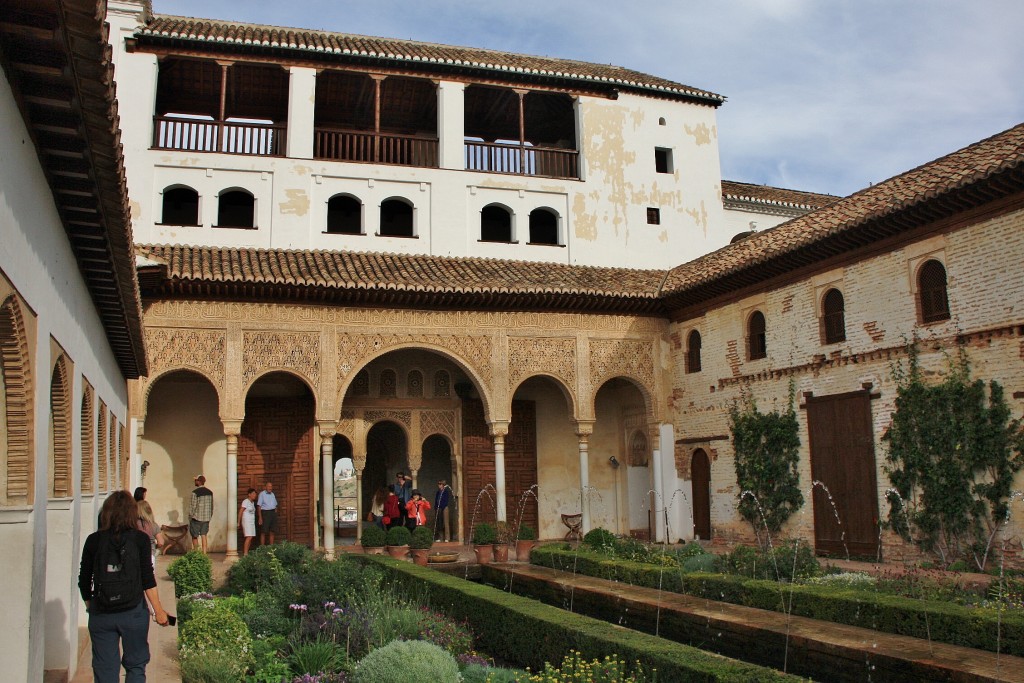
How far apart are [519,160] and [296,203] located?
5.36m

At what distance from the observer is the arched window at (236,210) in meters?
22.2

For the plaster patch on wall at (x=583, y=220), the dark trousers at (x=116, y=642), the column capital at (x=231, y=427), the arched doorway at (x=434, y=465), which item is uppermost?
the plaster patch on wall at (x=583, y=220)

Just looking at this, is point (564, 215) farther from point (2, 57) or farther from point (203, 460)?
point (2, 57)

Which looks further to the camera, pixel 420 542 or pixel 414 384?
pixel 414 384

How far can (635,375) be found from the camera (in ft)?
70.1

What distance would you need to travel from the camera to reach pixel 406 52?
22.0m

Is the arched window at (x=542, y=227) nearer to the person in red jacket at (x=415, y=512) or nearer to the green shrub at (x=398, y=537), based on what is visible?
the person in red jacket at (x=415, y=512)

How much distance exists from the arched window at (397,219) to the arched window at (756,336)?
820cm

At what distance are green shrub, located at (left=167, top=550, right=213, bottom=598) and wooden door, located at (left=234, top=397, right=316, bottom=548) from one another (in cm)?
760

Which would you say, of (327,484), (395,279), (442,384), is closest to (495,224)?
(442,384)

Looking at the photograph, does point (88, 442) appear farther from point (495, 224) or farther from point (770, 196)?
point (770, 196)

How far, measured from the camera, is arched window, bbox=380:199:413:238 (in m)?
22.8

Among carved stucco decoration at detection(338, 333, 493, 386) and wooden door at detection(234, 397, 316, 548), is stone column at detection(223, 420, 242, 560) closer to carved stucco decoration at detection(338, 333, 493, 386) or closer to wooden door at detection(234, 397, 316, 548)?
wooden door at detection(234, 397, 316, 548)

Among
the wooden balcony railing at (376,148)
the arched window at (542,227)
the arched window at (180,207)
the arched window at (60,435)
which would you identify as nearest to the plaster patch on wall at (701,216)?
the arched window at (542,227)
